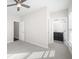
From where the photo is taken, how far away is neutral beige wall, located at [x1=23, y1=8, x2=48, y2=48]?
15.2 feet

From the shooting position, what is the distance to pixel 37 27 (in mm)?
5270

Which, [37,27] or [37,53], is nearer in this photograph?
[37,53]

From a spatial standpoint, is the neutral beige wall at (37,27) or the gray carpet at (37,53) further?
the neutral beige wall at (37,27)

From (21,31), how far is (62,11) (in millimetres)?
4348

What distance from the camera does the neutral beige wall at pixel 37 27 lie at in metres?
4.62

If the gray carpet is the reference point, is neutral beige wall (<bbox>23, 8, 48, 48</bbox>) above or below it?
above

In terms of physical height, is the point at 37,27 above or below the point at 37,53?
above

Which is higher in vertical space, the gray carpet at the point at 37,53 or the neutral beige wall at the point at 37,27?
the neutral beige wall at the point at 37,27

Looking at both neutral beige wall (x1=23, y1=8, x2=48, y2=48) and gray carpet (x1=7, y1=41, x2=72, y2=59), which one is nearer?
gray carpet (x1=7, y1=41, x2=72, y2=59)
